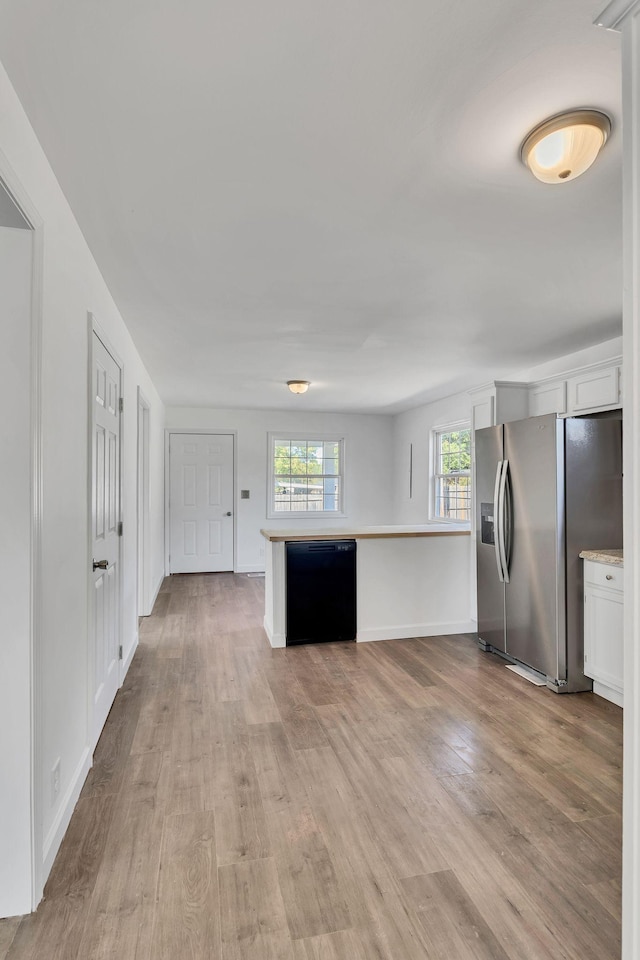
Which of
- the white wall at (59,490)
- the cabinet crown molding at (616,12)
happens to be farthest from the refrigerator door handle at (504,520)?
the cabinet crown molding at (616,12)

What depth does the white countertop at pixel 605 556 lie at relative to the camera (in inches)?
116

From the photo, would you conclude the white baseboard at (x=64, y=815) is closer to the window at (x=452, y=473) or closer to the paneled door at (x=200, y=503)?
the window at (x=452, y=473)

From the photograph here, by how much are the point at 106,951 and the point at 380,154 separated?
2.49 m

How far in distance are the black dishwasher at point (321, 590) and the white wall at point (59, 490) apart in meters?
1.95

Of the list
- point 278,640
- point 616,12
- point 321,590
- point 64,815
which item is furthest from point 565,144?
point 278,640

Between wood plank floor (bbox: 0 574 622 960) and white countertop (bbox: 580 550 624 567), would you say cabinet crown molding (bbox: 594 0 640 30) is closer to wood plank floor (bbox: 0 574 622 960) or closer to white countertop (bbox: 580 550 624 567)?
wood plank floor (bbox: 0 574 622 960)

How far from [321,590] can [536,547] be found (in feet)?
5.40

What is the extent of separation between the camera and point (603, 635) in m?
3.08

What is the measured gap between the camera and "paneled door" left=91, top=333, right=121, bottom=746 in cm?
247

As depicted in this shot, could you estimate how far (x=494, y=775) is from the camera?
7.41 feet

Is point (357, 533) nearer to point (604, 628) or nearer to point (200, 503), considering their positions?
point (604, 628)

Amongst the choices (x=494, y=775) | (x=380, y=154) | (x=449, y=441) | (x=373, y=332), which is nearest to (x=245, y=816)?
(x=494, y=775)

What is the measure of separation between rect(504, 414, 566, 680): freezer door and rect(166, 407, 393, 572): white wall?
4153 mm

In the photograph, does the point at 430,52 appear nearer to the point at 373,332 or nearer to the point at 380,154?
the point at 380,154
